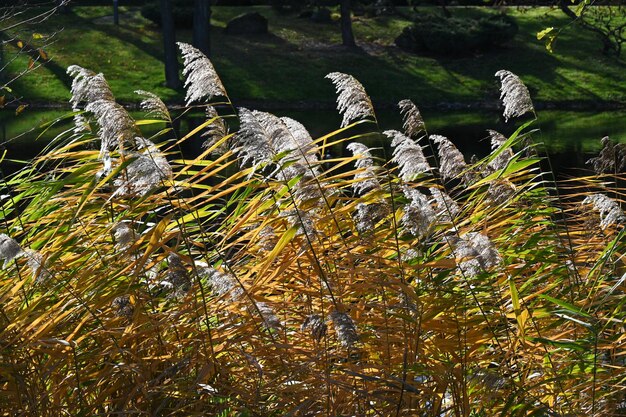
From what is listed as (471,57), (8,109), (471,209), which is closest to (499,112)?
(471,57)

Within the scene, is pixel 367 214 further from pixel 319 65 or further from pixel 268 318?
pixel 319 65

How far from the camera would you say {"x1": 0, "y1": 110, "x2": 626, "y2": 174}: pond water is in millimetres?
23047

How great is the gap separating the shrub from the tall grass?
36811 millimetres

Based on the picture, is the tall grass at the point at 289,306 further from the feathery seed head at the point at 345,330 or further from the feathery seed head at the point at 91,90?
the feathery seed head at the point at 345,330

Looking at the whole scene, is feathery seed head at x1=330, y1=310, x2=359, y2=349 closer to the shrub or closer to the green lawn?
the green lawn

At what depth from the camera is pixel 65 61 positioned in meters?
38.8

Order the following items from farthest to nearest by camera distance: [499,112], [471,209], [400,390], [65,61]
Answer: [65,61]
[499,112]
[471,209]
[400,390]

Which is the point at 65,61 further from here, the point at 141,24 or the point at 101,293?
the point at 101,293

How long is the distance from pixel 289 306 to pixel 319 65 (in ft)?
114

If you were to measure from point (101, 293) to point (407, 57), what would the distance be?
37766mm

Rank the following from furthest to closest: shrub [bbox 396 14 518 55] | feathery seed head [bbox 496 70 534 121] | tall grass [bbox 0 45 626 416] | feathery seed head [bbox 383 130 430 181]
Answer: shrub [bbox 396 14 518 55] < feathery seed head [bbox 496 70 534 121] < feathery seed head [bbox 383 130 430 181] < tall grass [bbox 0 45 626 416]

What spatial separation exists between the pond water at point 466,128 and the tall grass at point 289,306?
1646 centimetres

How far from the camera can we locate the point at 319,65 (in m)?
38.4

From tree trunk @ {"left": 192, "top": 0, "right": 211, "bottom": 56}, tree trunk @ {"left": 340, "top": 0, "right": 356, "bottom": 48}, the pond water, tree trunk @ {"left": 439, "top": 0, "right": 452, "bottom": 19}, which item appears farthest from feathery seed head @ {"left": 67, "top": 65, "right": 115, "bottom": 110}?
tree trunk @ {"left": 439, "top": 0, "right": 452, "bottom": 19}
